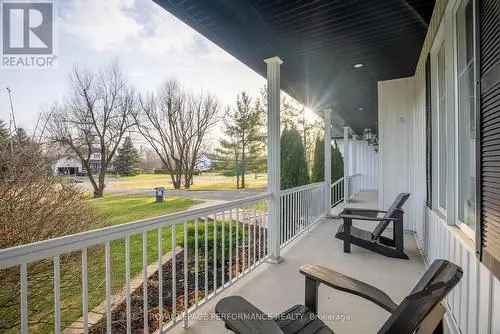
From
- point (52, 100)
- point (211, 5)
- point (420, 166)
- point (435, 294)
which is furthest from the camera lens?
point (420, 166)

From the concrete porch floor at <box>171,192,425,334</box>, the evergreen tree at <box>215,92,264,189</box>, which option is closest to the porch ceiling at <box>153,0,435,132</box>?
the evergreen tree at <box>215,92,264,189</box>

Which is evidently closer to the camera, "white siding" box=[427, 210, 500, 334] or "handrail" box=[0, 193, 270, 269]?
"handrail" box=[0, 193, 270, 269]

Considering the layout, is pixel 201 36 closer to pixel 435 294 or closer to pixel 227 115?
pixel 227 115

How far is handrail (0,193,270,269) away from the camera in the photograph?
122 cm

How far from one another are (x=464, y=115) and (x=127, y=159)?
109 inches

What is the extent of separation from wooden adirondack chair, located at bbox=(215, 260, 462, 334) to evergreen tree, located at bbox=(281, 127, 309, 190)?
4553mm

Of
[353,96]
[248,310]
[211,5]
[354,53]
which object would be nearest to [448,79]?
[354,53]

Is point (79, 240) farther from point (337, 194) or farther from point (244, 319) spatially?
point (337, 194)

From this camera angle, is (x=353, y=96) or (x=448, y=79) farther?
(x=353, y=96)

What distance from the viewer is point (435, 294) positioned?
108 centimetres

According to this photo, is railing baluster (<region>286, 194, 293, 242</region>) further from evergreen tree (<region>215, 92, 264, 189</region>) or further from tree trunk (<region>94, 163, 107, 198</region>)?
tree trunk (<region>94, 163, 107, 198</region>)

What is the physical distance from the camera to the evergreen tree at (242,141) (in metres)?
3.68

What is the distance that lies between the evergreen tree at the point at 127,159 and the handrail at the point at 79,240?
23.5 inches

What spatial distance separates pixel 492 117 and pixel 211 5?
240 centimetres
